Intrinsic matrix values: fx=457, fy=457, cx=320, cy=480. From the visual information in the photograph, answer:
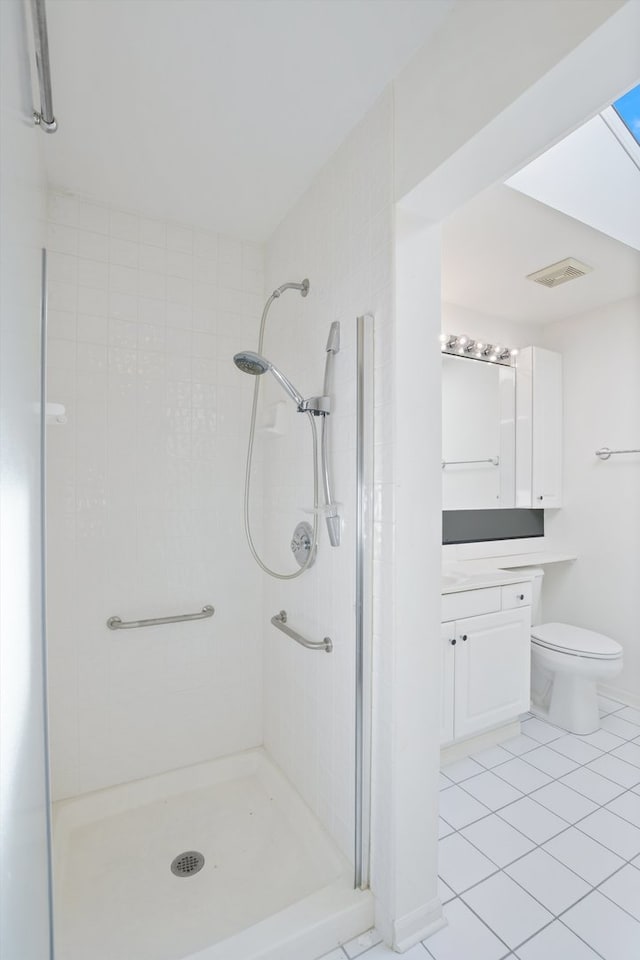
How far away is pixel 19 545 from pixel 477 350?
2.79m

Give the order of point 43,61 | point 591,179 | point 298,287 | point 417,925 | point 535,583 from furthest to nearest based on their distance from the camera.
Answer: point 535,583
point 591,179
point 298,287
point 417,925
point 43,61

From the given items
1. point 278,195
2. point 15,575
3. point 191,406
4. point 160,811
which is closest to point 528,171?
point 278,195

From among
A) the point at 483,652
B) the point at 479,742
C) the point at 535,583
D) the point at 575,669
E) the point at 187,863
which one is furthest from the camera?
the point at 535,583

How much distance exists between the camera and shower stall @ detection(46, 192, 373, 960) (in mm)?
1427

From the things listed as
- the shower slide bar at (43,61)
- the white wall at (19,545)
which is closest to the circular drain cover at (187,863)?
the white wall at (19,545)

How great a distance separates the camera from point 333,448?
5.24 feet

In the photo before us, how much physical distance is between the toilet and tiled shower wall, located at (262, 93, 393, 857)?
1.52 metres

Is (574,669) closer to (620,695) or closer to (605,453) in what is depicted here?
(620,695)

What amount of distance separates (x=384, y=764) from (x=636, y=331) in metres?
2.90

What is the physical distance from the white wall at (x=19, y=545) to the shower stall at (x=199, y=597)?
557 millimetres

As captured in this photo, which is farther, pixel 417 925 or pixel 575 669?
pixel 575 669

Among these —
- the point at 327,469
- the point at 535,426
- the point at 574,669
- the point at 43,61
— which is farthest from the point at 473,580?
the point at 43,61

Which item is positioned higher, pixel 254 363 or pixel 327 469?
pixel 254 363

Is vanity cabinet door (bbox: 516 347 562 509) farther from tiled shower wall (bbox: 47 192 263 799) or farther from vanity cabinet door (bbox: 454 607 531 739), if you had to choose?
tiled shower wall (bbox: 47 192 263 799)
